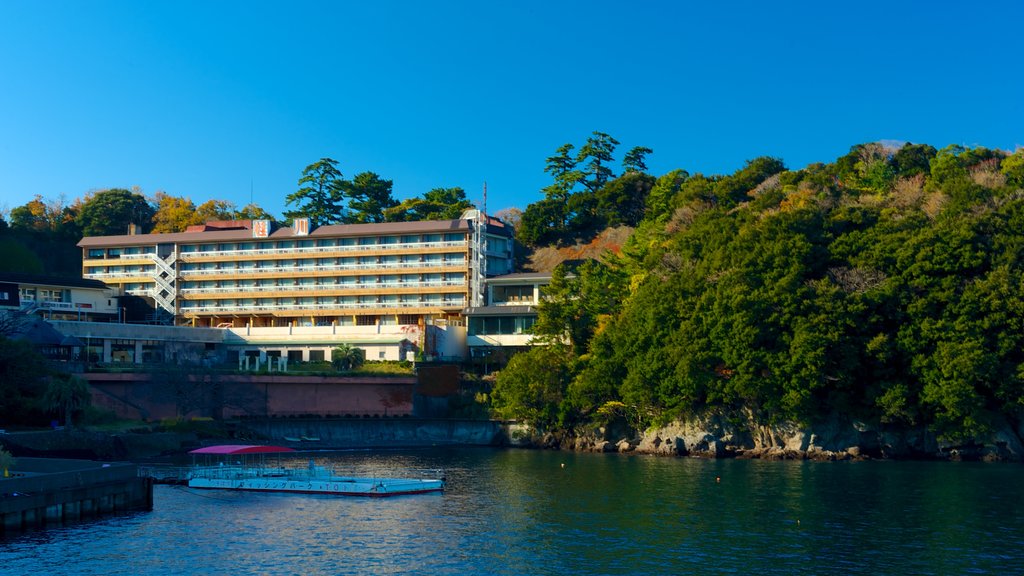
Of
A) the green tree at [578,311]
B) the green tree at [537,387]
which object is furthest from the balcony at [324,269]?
the green tree at [537,387]

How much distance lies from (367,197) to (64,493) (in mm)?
101330

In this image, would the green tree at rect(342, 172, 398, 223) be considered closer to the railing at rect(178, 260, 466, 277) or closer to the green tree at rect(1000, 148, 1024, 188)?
the railing at rect(178, 260, 466, 277)

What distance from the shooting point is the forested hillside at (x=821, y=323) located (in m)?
73.4

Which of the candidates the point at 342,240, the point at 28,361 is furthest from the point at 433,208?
the point at 28,361

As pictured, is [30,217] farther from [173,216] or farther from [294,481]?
[294,481]

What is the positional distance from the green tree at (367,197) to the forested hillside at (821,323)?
2179 inches

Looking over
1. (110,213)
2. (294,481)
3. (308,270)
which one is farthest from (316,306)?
(294,481)

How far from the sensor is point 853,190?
9638cm

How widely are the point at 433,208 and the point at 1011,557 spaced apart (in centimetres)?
10839

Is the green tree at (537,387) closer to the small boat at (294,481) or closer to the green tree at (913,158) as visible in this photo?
the small boat at (294,481)

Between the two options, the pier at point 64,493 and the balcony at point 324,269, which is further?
the balcony at point 324,269

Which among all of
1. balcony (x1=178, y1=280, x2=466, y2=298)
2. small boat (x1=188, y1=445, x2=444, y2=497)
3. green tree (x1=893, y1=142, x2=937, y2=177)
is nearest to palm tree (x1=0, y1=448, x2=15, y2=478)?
small boat (x1=188, y1=445, x2=444, y2=497)

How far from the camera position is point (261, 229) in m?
126

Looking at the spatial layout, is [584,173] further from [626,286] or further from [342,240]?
[626,286]
